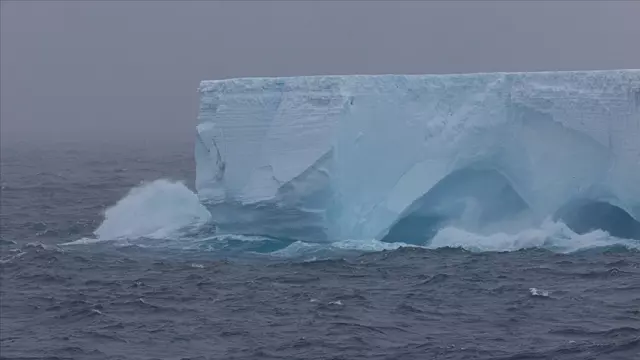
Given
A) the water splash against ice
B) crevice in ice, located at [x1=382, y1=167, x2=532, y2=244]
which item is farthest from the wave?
crevice in ice, located at [x1=382, y1=167, x2=532, y2=244]

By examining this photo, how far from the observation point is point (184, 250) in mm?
16422

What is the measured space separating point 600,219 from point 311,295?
23.0ft

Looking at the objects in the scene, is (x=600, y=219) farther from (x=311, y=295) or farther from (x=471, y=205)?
(x=311, y=295)

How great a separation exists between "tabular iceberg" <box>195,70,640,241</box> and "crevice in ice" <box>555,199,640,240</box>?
0.23ft

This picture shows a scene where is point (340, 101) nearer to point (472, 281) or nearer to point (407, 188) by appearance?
point (407, 188)

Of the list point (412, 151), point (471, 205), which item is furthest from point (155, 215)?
point (471, 205)

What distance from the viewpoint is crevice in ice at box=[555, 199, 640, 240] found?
16.7m

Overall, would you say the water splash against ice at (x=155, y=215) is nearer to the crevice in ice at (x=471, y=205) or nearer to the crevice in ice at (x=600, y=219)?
the crevice in ice at (x=471, y=205)

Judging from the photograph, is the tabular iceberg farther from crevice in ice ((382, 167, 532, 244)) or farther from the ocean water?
the ocean water

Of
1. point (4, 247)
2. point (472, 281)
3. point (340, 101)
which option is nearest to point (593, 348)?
point (472, 281)

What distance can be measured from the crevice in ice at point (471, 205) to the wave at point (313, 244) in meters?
0.19

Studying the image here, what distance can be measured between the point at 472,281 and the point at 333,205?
3.91 metres

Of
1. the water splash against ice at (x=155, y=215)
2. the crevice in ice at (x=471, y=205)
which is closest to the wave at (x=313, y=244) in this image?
the water splash against ice at (x=155, y=215)

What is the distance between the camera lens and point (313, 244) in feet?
54.3
